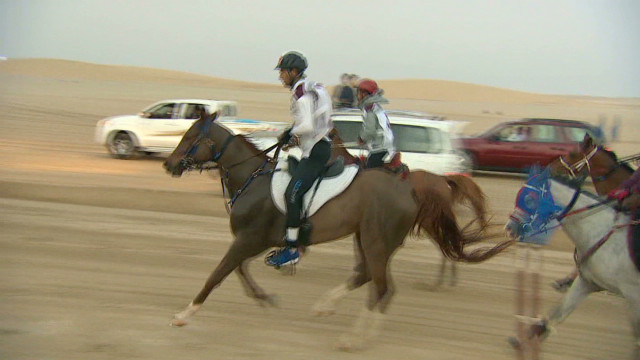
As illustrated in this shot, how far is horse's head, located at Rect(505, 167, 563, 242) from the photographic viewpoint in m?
6.73

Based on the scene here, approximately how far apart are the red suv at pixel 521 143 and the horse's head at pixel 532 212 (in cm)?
1405

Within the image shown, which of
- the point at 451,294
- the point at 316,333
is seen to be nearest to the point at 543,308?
the point at 451,294

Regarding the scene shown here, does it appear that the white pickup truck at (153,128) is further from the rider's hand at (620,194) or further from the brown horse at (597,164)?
the rider's hand at (620,194)

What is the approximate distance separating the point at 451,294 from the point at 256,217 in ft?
9.32

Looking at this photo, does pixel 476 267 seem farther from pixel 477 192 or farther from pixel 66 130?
pixel 66 130

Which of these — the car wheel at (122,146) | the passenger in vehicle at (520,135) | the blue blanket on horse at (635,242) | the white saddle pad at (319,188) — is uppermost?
the white saddle pad at (319,188)

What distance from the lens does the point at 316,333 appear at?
7234mm

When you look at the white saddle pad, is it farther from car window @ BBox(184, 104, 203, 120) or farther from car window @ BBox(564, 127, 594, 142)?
car window @ BBox(564, 127, 594, 142)

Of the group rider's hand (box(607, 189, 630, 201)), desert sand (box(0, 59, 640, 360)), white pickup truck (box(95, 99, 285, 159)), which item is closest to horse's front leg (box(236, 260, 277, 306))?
desert sand (box(0, 59, 640, 360))

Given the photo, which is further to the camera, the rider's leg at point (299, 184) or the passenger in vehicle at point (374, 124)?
the passenger in vehicle at point (374, 124)

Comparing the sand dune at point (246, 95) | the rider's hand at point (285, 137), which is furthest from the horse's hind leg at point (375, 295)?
the sand dune at point (246, 95)

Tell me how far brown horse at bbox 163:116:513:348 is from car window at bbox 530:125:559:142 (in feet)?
46.0

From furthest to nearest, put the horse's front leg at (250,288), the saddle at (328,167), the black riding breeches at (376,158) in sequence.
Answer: the black riding breeches at (376,158)
the horse's front leg at (250,288)
the saddle at (328,167)

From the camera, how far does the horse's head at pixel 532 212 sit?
673cm
